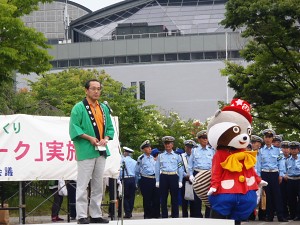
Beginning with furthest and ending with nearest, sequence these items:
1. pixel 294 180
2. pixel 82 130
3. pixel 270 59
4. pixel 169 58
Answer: pixel 169 58 < pixel 270 59 < pixel 294 180 < pixel 82 130

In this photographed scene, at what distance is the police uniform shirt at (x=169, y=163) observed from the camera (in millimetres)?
17734

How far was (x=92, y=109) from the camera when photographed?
10.8 meters

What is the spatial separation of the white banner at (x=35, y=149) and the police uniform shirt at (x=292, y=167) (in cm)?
557

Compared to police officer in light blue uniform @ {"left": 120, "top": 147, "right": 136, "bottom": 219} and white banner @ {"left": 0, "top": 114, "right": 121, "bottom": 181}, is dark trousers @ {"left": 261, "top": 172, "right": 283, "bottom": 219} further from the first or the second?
white banner @ {"left": 0, "top": 114, "right": 121, "bottom": 181}

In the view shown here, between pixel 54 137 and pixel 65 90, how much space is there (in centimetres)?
3430

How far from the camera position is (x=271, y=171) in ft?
58.3

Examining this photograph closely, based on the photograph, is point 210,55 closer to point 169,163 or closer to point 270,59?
point 270,59

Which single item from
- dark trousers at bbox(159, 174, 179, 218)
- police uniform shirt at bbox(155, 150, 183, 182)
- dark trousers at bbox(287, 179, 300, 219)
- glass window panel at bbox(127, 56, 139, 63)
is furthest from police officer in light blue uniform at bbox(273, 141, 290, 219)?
glass window panel at bbox(127, 56, 139, 63)

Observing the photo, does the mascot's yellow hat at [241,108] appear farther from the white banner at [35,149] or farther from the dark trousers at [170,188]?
the dark trousers at [170,188]

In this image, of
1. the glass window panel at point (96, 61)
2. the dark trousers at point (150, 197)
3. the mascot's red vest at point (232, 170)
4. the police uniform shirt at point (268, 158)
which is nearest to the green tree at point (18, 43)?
the dark trousers at point (150, 197)

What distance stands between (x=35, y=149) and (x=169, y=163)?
4.44 m

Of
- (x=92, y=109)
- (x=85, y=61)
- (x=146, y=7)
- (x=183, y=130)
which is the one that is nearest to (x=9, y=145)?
(x=92, y=109)

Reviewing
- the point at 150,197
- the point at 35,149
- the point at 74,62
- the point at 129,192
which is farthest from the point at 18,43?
the point at 74,62

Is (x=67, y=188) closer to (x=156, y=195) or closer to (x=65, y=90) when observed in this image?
(x=156, y=195)
